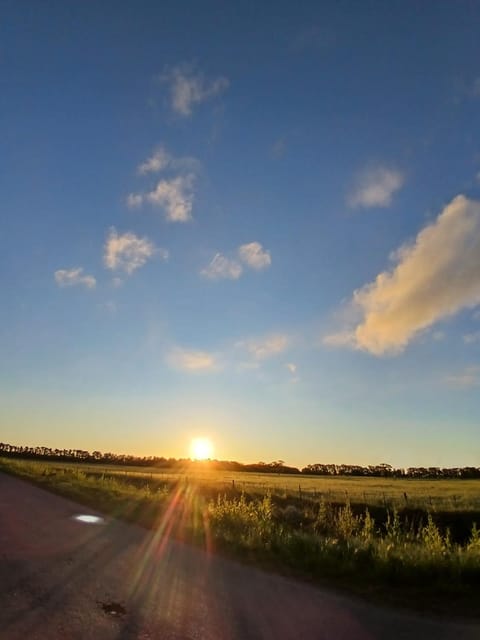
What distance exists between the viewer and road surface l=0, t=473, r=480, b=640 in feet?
16.1

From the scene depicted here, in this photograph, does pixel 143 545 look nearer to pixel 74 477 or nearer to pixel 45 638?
pixel 45 638

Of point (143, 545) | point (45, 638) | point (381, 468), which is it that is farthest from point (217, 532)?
point (381, 468)

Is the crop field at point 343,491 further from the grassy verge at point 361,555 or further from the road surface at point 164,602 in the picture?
the road surface at point 164,602

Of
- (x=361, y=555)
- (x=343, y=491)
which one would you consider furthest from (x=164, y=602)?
(x=343, y=491)

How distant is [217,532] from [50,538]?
3.38m

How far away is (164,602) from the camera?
5.80 m

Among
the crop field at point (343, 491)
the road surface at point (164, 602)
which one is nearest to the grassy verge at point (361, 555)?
the road surface at point (164, 602)

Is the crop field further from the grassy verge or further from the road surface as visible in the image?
the road surface

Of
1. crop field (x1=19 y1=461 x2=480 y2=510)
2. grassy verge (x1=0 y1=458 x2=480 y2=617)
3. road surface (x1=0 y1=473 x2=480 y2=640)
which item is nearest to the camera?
road surface (x1=0 y1=473 x2=480 y2=640)

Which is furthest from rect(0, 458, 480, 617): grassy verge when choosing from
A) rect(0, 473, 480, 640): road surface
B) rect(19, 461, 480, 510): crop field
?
rect(19, 461, 480, 510): crop field

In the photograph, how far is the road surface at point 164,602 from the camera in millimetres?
4902

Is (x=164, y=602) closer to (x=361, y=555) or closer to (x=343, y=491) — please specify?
(x=361, y=555)

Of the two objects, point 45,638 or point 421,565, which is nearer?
point 45,638

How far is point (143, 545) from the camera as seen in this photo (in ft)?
31.4
